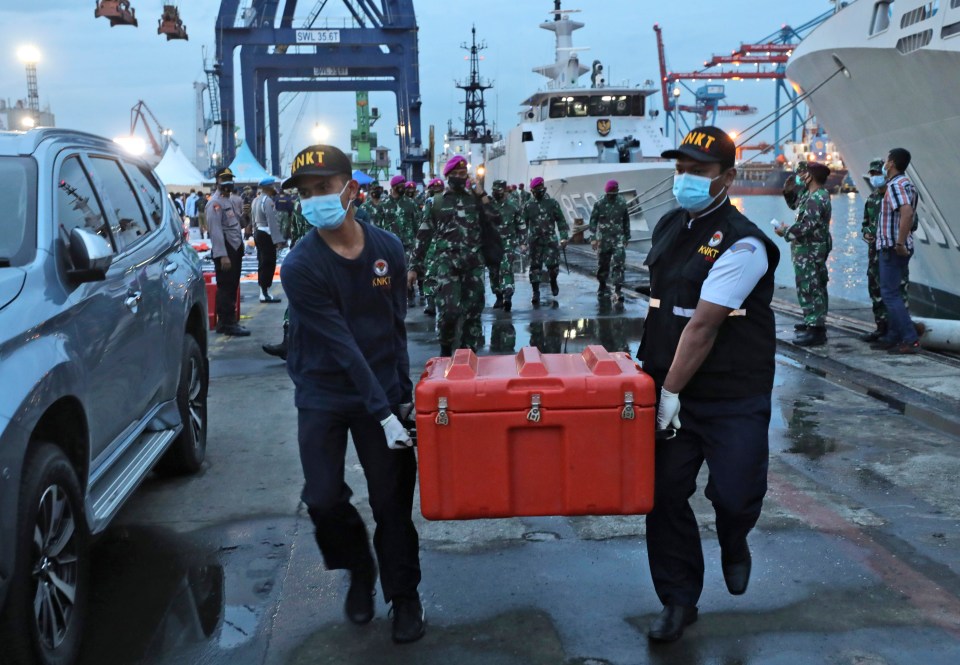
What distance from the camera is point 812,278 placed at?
9211 mm

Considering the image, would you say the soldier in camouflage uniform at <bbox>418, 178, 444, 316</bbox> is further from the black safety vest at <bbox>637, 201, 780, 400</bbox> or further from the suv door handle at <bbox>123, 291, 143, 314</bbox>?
the black safety vest at <bbox>637, 201, 780, 400</bbox>

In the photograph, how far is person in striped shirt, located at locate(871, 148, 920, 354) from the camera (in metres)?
8.30

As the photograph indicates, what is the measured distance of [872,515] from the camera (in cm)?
450

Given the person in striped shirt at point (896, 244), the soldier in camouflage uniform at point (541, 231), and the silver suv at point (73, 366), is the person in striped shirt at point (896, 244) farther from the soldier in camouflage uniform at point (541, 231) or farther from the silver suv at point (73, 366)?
the silver suv at point (73, 366)

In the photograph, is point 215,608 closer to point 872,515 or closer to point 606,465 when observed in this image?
point 606,465

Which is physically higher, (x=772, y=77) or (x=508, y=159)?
(x=772, y=77)

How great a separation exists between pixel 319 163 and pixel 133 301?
1.36 metres

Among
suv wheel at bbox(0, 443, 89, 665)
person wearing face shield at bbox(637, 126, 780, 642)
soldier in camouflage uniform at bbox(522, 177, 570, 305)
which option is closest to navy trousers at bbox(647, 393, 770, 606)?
person wearing face shield at bbox(637, 126, 780, 642)

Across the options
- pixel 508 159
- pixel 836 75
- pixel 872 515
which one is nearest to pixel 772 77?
pixel 508 159

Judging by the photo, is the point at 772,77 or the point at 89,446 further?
the point at 772,77

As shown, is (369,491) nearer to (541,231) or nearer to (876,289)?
(876,289)

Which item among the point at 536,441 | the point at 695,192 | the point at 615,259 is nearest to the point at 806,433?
the point at 695,192

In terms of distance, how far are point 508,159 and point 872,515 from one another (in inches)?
1283

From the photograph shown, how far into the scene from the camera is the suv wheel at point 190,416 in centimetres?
515
